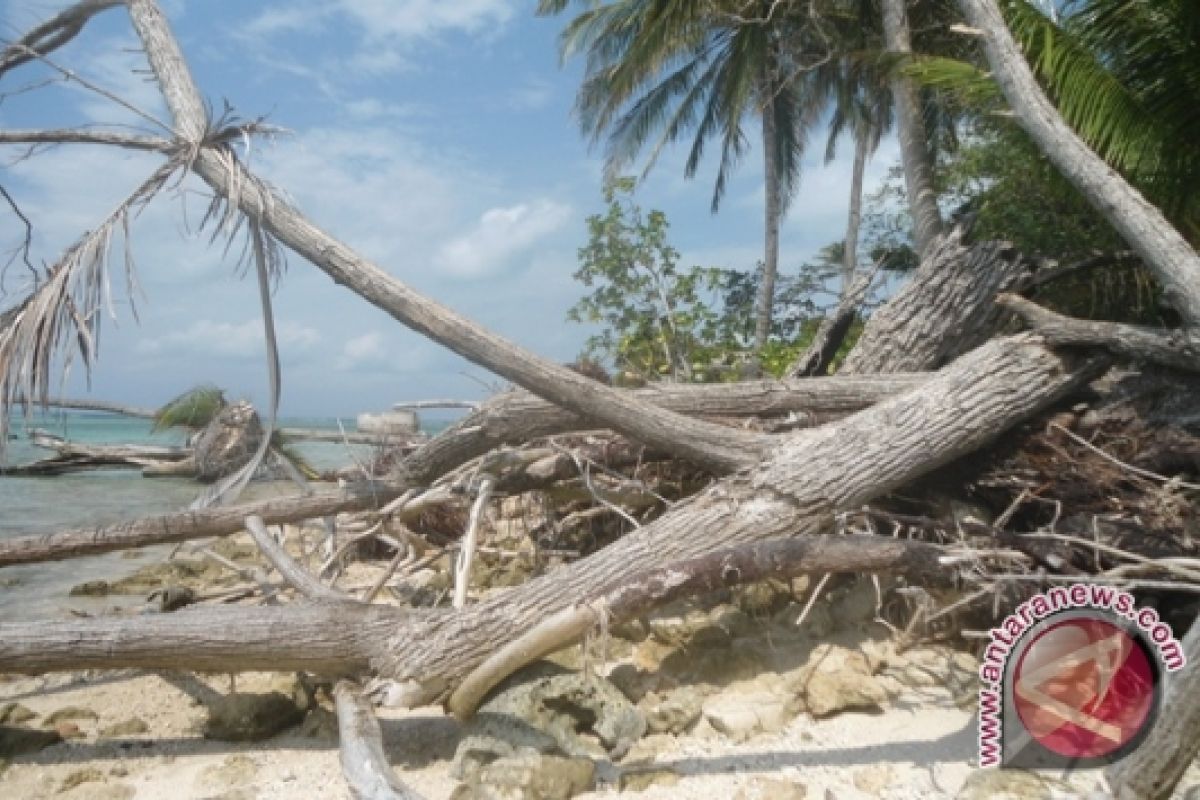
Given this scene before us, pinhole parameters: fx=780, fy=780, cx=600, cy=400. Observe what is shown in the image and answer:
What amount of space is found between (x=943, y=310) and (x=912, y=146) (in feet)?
22.0

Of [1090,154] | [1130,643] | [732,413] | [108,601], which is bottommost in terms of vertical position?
[108,601]

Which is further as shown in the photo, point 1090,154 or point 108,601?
point 108,601

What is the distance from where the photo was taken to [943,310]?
4629 mm

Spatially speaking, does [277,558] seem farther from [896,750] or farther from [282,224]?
[896,750]

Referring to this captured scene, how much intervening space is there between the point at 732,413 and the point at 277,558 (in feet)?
8.42

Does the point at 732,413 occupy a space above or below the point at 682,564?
above

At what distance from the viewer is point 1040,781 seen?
103 inches

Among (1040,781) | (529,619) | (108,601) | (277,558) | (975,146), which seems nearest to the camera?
(1040,781)

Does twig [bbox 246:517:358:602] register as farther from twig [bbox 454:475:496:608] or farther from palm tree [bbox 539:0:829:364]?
palm tree [bbox 539:0:829:364]

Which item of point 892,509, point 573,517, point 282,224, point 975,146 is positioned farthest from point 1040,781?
point 975,146

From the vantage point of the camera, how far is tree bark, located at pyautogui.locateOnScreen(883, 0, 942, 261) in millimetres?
10133

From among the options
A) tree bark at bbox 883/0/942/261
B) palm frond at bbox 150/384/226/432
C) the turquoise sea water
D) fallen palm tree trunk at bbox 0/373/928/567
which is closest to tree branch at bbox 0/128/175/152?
the turquoise sea water

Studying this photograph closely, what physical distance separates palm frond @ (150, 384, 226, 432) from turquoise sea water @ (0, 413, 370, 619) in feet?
2.19

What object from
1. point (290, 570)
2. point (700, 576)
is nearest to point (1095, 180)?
point (700, 576)
